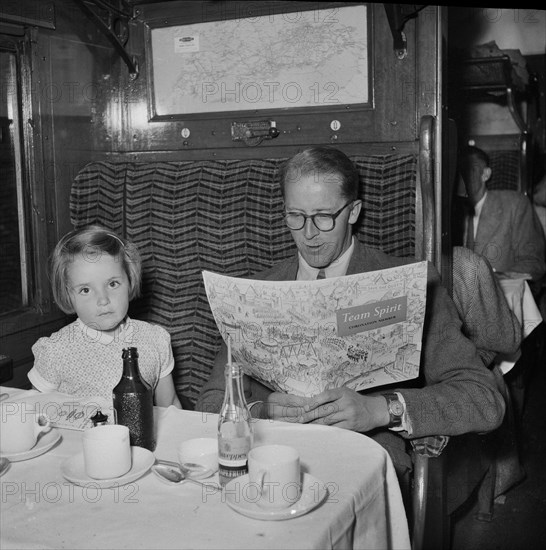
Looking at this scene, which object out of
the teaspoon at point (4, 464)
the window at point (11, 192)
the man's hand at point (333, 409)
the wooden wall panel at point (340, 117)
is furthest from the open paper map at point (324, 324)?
the window at point (11, 192)

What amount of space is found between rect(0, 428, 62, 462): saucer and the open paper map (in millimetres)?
427

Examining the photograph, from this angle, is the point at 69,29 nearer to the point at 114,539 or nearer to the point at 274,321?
the point at 274,321

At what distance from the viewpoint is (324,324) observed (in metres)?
1.44

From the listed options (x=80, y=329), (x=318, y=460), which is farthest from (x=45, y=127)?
(x=318, y=460)

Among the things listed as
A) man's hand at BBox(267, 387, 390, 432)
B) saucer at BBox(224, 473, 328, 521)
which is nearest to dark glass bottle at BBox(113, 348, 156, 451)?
saucer at BBox(224, 473, 328, 521)

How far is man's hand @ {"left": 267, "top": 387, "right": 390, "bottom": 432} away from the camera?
1.57 metres

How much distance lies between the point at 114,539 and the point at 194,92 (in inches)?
71.5

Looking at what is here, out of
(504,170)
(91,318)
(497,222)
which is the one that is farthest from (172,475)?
(504,170)

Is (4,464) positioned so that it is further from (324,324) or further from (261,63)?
(261,63)

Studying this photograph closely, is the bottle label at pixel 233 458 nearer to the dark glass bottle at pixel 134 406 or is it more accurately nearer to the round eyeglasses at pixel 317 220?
the dark glass bottle at pixel 134 406

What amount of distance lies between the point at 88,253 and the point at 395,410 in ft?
2.92

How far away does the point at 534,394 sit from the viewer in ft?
14.0

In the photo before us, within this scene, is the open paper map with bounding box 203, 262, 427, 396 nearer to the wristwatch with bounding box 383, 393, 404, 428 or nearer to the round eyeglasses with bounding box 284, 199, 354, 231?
the wristwatch with bounding box 383, 393, 404, 428

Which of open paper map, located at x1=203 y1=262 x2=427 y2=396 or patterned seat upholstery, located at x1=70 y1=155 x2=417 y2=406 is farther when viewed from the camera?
patterned seat upholstery, located at x1=70 y1=155 x2=417 y2=406
